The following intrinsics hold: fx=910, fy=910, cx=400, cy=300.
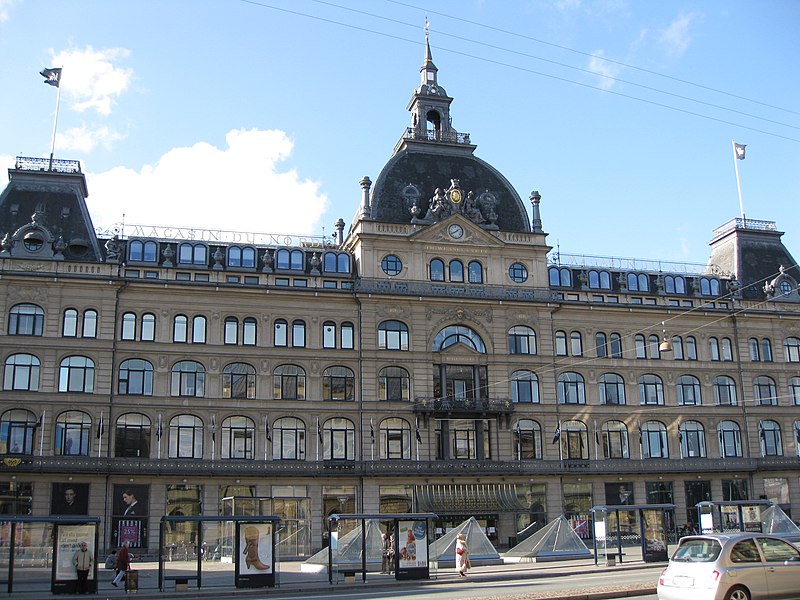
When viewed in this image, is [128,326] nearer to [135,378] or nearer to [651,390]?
[135,378]

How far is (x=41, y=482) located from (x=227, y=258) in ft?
65.0

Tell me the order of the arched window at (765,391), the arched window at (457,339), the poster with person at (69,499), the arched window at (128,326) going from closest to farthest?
the poster with person at (69,499)
the arched window at (128,326)
the arched window at (457,339)
the arched window at (765,391)

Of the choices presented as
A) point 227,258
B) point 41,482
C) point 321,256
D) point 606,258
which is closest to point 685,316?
point 606,258

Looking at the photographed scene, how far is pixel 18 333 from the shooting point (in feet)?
196

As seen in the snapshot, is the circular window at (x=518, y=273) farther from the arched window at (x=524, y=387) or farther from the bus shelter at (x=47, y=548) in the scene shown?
the bus shelter at (x=47, y=548)

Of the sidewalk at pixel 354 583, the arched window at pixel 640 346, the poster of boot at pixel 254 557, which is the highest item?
the arched window at pixel 640 346

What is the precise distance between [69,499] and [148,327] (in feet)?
40.8

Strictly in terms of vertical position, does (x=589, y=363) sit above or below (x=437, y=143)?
below

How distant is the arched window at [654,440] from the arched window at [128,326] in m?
39.3

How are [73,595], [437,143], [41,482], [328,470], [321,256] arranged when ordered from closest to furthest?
[73,595], [41,482], [328,470], [321,256], [437,143]

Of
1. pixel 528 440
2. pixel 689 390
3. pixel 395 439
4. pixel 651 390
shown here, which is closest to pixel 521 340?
pixel 528 440

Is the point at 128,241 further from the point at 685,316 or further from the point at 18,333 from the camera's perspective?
the point at 685,316

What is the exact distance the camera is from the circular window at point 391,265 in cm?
6800

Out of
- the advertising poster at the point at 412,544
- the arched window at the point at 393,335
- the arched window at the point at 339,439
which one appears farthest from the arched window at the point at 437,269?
the advertising poster at the point at 412,544
